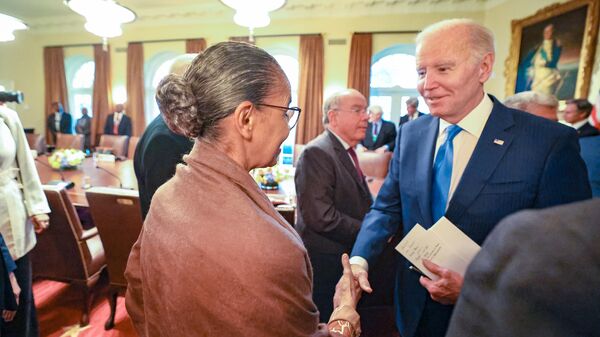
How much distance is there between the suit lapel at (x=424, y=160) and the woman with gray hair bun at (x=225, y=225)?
2.00 ft

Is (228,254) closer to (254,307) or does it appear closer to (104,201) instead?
(254,307)

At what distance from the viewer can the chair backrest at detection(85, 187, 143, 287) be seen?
1876mm

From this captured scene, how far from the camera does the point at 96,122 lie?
8484mm

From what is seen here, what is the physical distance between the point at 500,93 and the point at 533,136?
18.7 feet

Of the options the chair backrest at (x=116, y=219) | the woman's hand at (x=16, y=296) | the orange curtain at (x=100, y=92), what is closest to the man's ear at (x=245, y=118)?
the chair backrest at (x=116, y=219)

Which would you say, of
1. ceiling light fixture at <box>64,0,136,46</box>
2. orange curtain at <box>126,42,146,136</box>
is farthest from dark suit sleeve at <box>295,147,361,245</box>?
orange curtain at <box>126,42,146,136</box>

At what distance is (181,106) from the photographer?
27.7 inches

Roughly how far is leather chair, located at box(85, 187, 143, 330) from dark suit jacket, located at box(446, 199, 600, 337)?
192 centimetres

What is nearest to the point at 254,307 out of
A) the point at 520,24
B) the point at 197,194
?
the point at 197,194

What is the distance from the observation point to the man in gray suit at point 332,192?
1708 millimetres

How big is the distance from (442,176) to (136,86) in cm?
848

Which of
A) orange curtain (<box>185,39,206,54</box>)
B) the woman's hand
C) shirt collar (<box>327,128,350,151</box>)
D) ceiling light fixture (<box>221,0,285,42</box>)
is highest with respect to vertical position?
orange curtain (<box>185,39,206,54</box>)

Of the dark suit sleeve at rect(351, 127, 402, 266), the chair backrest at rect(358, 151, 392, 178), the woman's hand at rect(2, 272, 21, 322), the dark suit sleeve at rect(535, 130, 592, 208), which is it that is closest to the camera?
the dark suit sleeve at rect(535, 130, 592, 208)

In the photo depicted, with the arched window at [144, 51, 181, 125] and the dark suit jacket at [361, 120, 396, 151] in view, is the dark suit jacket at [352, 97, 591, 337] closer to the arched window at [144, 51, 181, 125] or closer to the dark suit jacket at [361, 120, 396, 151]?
the dark suit jacket at [361, 120, 396, 151]
